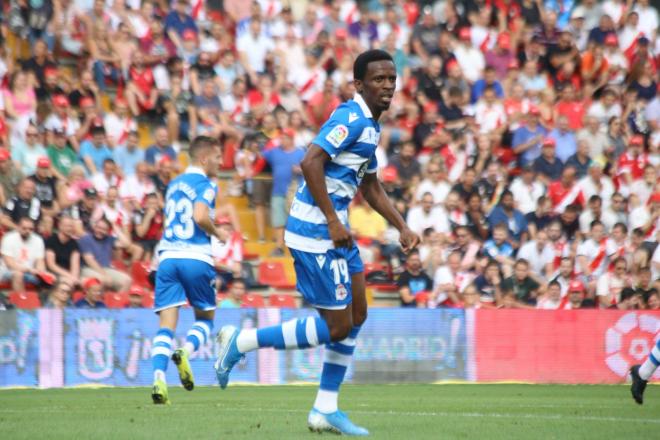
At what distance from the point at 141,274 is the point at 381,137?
4.87 metres

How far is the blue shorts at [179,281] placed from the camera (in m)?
11.3

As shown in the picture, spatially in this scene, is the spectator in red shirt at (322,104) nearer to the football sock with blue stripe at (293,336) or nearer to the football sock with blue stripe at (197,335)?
the football sock with blue stripe at (197,335)

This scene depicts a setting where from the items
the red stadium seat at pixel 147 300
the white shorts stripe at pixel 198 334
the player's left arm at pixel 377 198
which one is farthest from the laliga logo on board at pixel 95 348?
the player's left arm at pixel 377 198

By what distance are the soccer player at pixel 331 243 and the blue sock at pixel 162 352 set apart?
7.84 ft

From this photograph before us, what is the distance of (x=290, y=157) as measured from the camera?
58.8 feet

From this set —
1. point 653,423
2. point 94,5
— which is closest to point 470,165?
point 94,5

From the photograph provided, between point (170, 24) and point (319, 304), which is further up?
point (170, 24)

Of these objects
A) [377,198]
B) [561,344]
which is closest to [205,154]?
[377,198]

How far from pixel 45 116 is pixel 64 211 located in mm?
2085

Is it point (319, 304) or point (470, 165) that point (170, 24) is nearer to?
point (470, 165)

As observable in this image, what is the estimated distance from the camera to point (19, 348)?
48.2 feet

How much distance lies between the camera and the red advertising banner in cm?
1633

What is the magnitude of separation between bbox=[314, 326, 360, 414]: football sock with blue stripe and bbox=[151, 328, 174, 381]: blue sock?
8.65 ft

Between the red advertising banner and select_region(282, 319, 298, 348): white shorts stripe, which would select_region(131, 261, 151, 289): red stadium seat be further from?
select_region(282, 319, 298, 348): white shorts stripe
